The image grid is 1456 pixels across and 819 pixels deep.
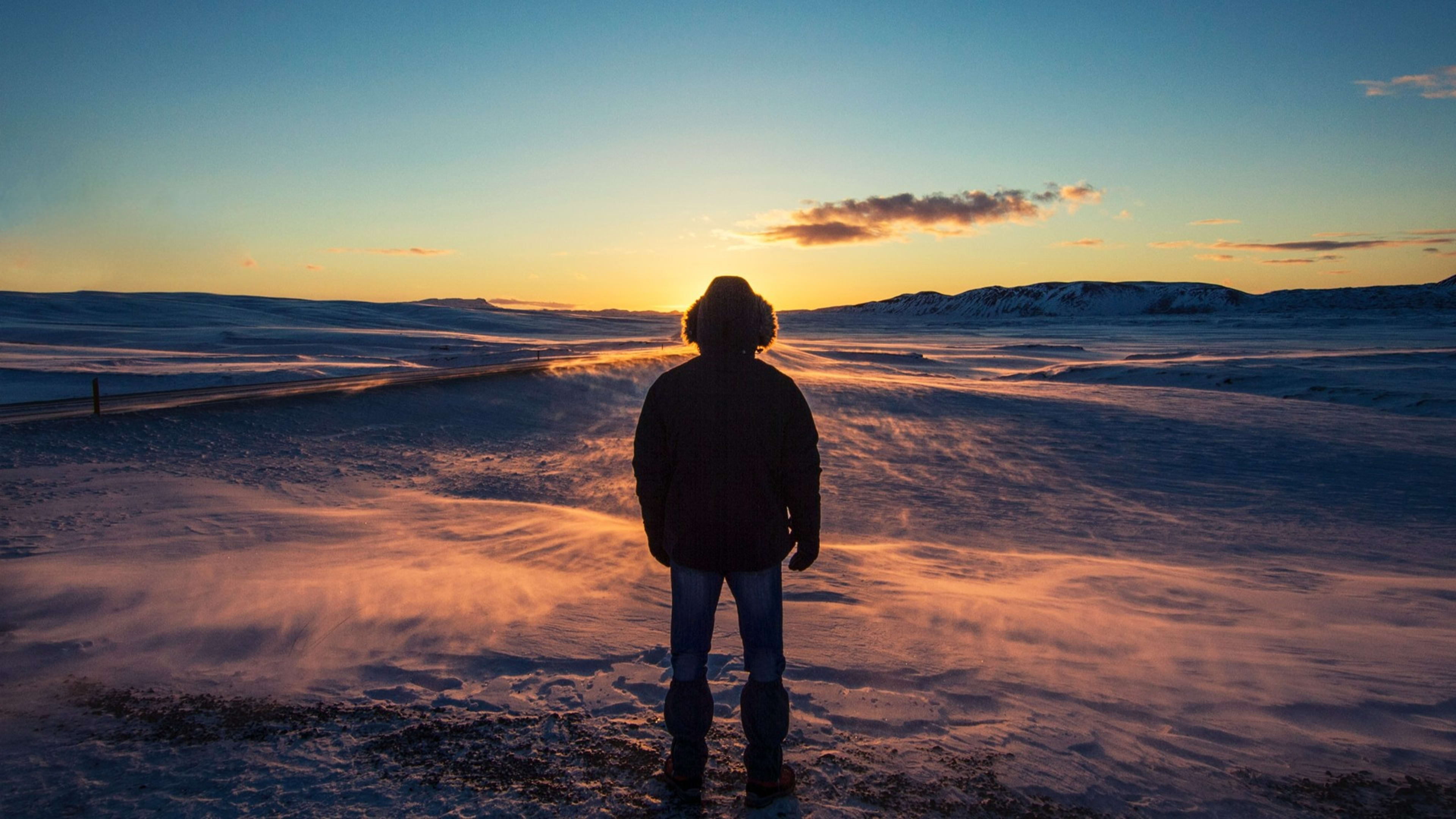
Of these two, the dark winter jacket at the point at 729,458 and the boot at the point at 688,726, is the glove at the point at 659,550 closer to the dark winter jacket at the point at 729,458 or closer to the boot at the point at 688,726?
the dark winter jacket at the point at 729,458

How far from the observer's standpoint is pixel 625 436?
15.4m

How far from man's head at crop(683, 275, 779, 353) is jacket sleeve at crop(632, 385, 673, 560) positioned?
0.30 meters

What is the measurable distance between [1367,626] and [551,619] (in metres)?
5.60

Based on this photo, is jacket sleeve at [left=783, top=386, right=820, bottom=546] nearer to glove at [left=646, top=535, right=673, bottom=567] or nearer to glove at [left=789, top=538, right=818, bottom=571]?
glove at [left=789, top=538, right=818, bottom=571]

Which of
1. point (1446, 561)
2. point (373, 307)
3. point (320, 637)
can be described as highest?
point (373, 307)

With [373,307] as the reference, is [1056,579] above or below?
below

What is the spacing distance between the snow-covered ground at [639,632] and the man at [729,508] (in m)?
0.30

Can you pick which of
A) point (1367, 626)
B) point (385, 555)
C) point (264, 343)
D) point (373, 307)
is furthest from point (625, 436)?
point (373, 307)

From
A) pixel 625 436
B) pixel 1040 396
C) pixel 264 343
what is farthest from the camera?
pixel 264 343

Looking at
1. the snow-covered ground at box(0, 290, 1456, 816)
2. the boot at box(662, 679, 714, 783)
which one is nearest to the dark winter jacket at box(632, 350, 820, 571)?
the boot at box(662, 679, 714, 783)

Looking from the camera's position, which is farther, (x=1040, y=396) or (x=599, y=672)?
(x=1040, y=396)

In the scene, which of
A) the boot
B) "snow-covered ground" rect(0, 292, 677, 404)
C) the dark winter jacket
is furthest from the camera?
"snow-covered ground" rect(0, 292, 677, 404)

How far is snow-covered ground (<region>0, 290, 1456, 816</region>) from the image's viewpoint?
3086 mm

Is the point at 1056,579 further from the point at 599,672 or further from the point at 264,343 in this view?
the point at 264,343
